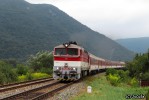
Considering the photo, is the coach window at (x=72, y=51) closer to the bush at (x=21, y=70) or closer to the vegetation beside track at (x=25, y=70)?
the vegetation beside track at (x=25, y=70)

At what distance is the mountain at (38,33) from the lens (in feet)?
418

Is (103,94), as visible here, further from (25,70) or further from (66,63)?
(25,70)

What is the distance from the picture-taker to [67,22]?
7254 inches

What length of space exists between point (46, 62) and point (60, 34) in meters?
99.5

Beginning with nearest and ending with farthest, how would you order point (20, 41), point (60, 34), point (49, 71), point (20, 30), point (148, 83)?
point (148, 83) < point (49, 71) < point (20, 41) < point (20, 30) < point (60, 34)

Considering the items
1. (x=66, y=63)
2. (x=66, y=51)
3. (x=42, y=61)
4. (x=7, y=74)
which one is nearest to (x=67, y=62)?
(x=66, y=63)

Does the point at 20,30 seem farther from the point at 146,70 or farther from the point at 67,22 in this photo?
the point at 146,70

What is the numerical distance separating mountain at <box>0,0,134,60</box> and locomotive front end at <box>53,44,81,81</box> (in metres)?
85.9

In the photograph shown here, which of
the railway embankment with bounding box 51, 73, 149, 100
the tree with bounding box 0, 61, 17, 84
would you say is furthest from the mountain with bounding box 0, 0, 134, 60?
the railway embankment with bounding box 51, 73, 149, 100

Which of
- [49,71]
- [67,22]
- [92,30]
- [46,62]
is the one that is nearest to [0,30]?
[67,22]

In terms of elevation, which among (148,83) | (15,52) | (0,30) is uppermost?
(0,30)

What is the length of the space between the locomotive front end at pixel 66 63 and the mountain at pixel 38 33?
85.9 metres

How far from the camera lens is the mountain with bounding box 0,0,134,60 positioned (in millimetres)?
127438

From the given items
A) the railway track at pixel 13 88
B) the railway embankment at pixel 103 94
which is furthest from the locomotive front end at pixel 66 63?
the railway embankment at pixel 103 94
